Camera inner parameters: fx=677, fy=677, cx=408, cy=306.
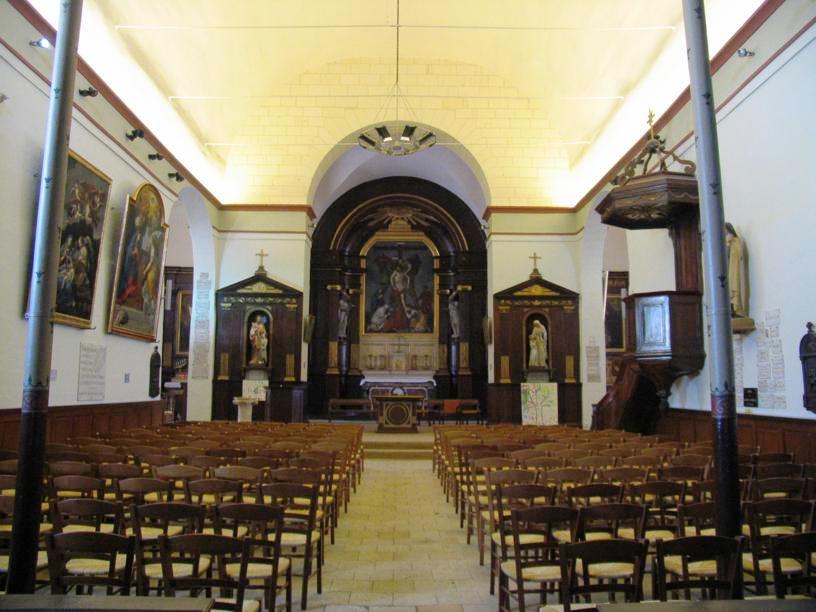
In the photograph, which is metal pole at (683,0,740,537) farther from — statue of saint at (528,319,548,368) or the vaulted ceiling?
statue of saint at (528,319,548,368)

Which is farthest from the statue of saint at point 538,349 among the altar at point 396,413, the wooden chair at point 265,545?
the wooden chair at point 265,545

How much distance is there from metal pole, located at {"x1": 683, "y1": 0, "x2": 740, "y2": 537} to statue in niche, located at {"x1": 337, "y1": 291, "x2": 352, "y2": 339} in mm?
17571

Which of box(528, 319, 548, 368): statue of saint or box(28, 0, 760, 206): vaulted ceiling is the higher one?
box(28, 0, 760, 206): vaulted ceiling

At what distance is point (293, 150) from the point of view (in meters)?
16.5

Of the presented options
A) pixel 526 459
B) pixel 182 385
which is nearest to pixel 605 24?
pixel 526 459

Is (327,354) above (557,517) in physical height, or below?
above

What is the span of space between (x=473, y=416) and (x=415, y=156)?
25.4 ft

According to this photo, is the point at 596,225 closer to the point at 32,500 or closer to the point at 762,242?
the point at 762,242

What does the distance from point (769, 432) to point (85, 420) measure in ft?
30.0

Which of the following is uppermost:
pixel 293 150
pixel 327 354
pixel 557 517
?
pixel 293 150

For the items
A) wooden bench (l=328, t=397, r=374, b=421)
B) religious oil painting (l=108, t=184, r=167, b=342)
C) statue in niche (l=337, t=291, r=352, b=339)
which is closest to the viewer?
religious oil painting (l=108, t=184, r=167, b=342)

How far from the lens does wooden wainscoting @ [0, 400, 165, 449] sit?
299 inches

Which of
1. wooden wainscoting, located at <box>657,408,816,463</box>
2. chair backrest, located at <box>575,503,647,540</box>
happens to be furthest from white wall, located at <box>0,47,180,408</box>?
wooden wainscoting, located at <box>657,408,816,463</box>

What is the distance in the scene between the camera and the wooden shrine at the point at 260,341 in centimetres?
1591
